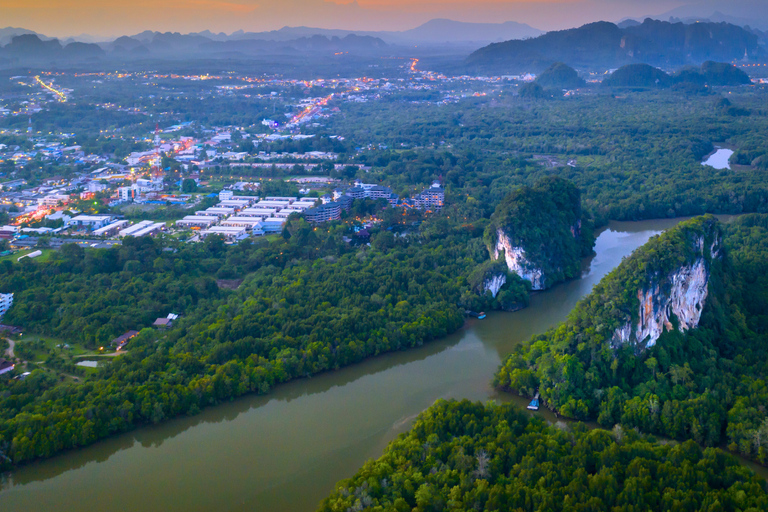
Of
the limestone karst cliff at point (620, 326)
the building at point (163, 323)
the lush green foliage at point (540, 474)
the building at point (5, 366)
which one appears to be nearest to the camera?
the lush green foliage at point (540, 474)

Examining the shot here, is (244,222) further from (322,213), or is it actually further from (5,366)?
(5,366)

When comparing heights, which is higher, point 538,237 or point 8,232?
point 538,237

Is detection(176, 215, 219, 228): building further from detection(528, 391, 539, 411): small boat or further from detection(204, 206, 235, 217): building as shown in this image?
detection(528, 391, 539, 411): small boat

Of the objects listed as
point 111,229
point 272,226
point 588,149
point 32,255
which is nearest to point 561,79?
point 588,149

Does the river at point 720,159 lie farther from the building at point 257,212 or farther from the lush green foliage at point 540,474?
the lush green foliage at point 540,474

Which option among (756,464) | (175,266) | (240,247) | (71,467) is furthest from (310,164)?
(756,464)

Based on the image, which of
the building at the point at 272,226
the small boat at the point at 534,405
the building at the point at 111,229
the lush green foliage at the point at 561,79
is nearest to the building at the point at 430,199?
the building at the point at 272,226
